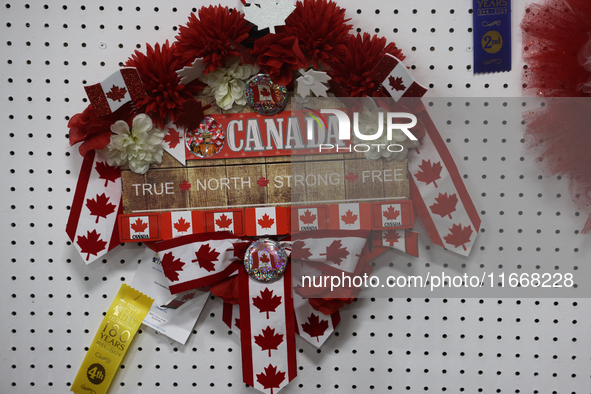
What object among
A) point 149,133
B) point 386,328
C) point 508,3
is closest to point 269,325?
point 386,328

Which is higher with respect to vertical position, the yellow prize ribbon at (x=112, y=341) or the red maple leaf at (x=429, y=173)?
the red maple leaf at (x=429, y=173)

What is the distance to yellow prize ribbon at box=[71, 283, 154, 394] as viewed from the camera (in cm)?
102

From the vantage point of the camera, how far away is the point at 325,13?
0.86 meters

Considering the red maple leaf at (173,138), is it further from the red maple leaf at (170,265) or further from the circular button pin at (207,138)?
the red maple leaf at (170,265)

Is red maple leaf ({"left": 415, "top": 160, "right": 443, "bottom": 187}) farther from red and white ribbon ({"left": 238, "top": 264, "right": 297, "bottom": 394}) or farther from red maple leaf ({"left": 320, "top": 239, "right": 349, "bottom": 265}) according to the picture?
red and white ribbon ({"left": 238, "top": 264, "right": 297, "bottom": 394})

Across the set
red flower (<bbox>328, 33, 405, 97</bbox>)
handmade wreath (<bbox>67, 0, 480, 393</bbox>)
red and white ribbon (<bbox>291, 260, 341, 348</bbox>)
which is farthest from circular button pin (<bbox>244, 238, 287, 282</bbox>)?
red flower (<bbox>328, 33, 405, 97</bbox>)

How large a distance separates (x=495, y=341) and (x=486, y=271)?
0.22 m

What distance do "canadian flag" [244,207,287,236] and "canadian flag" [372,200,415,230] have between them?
255mm

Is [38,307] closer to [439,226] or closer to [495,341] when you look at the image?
[439,226]

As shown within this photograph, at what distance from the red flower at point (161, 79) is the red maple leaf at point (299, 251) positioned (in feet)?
1.58

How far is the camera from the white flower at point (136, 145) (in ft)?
3.02

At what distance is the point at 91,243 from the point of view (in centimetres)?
97

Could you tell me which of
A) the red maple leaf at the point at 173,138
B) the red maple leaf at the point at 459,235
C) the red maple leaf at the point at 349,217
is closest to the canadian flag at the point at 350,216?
the red maple leaf at the point at 349,217

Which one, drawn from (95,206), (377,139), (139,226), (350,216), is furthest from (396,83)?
(95,206)
